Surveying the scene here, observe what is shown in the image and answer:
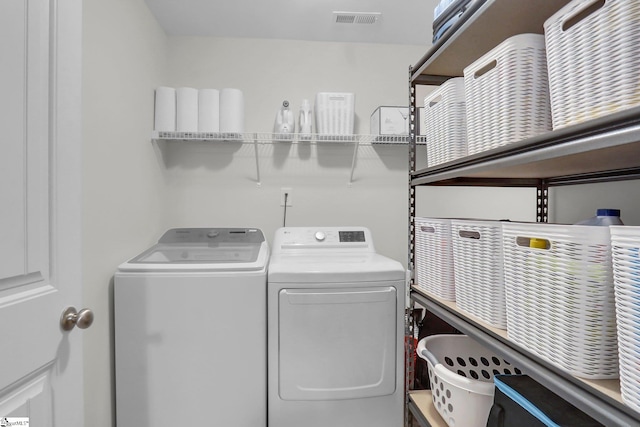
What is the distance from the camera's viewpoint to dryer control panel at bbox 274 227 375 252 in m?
2.10

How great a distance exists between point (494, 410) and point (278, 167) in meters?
1.94

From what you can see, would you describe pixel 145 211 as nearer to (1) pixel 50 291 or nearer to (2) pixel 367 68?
(1) pixel 50 291

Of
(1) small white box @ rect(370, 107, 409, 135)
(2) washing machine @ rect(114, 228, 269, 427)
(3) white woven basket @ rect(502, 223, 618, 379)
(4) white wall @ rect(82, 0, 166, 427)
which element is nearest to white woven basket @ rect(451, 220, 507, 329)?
(3) white woven basket @ rect(502, 223, 618, 379)

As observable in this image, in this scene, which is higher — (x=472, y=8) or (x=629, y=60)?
(x=472, y=8)

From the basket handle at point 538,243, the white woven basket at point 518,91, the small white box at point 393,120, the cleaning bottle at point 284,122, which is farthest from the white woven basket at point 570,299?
the cleaning bottle at point 284,122

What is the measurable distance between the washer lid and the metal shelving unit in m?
0.89

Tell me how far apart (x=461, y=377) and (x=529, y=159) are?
0.75 meters

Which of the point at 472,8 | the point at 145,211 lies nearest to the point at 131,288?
the point at 145,211

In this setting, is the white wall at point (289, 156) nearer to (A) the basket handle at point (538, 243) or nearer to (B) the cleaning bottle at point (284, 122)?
(B) the cleaning bottle at point (284, 122)

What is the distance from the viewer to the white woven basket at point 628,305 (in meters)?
0.52

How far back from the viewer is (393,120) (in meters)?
2.26

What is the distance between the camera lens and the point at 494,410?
0.94m

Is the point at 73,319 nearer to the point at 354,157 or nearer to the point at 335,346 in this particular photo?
the point at 335,346

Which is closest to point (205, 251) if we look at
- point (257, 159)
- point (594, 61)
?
point (257, 159)
